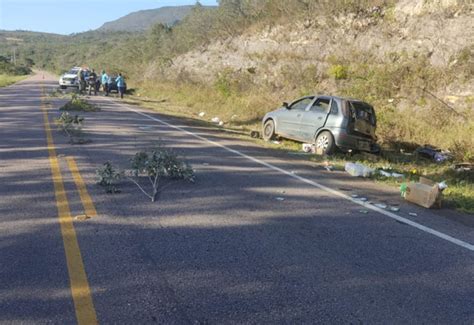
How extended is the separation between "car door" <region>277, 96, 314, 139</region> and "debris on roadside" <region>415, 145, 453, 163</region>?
3.16 m

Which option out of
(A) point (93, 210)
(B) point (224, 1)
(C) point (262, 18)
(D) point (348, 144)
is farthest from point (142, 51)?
(A) point (93, 210)

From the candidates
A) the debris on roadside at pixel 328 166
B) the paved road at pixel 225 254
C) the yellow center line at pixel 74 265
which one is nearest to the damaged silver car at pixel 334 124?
the debris on roadside at pixel 328 166

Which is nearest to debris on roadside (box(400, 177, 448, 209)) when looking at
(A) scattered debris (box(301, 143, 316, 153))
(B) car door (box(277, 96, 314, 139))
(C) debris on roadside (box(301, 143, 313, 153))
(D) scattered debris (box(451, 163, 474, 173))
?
(D) scattered debris (box(451, 163, 474, 173))

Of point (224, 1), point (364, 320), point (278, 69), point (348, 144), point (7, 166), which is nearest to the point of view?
point (364, 320)

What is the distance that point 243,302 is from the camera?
155 inches

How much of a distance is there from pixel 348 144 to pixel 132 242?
7.94m

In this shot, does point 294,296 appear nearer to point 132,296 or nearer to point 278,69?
point 132,296

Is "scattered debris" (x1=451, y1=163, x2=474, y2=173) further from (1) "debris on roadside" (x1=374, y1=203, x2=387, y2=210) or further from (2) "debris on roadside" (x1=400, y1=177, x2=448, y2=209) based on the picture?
(1) "debris on roadside" (x1=374, y1=203, x2=387, y2=210)

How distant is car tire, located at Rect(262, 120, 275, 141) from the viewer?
1461 cm

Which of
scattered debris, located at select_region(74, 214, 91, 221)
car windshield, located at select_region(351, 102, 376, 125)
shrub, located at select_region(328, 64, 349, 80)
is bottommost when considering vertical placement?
scattered debris, located at select_region(74, 214, 91, 221)

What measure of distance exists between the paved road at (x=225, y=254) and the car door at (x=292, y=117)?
4767mm

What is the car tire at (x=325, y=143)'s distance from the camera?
12188 mm

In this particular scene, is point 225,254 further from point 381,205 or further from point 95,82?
point 95,82

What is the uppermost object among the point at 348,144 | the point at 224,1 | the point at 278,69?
the point at 224,1
